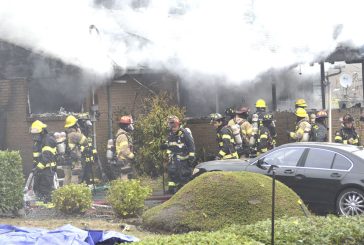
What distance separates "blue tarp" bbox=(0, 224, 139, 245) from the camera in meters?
4.91

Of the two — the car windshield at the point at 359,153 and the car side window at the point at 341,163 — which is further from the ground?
the car windshield at the point at 359,153

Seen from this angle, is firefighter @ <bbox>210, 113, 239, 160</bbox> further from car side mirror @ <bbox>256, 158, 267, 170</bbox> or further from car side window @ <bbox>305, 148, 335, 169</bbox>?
car side window @ <bbox>305, 148, 335, 169</bbox>

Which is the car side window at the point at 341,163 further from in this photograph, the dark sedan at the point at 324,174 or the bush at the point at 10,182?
the bush at the point at 10,182

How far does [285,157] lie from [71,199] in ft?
12.4

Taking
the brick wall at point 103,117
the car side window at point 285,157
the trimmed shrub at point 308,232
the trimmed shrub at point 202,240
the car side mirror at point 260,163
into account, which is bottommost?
the trimmed shrub at point 308,232

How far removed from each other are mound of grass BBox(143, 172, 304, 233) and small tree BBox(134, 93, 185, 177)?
5010 millimetres

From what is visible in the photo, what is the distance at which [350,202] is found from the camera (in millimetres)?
8523

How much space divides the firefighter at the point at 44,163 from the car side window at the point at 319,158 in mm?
4948

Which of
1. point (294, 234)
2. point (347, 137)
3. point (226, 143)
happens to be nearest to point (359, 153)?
point (226, 143)

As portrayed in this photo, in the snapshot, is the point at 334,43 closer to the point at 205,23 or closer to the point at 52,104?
the point at 205,23

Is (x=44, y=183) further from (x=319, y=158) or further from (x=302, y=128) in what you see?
(x=302, y=128)

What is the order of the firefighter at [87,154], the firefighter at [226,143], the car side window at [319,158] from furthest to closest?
1. the firefighter at [87,154]
2. the firefighter at [226,143]
3. the car side window at [319,158]

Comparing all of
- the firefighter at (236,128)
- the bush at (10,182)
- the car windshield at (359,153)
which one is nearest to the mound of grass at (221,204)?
the car windshield at (359,153)

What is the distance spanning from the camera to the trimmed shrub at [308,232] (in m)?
4.53
